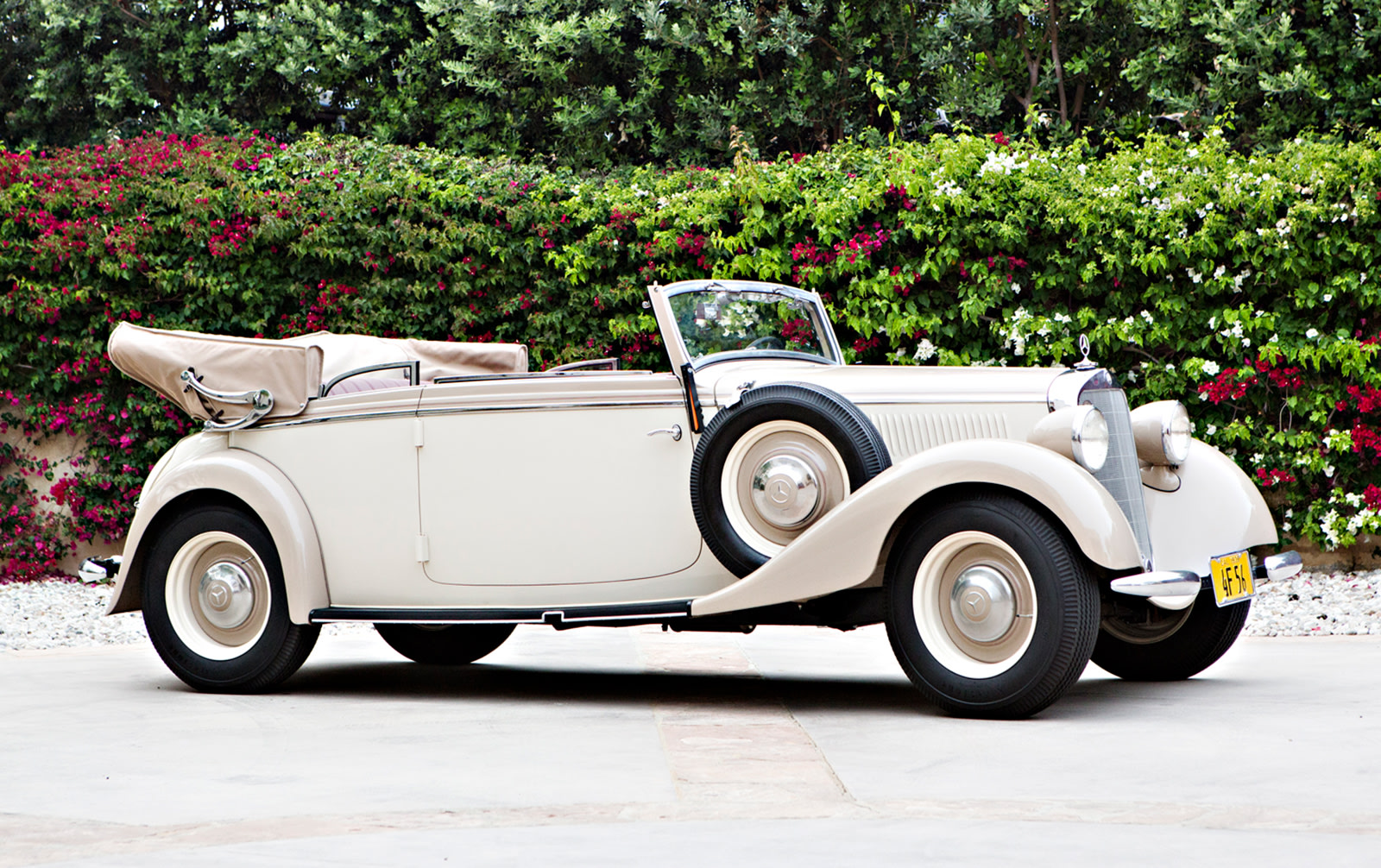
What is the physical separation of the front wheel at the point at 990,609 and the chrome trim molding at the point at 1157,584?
107 millimetres

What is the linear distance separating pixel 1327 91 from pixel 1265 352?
18.8 feet

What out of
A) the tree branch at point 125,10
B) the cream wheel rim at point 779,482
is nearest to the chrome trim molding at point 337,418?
the cream wheel rim at point 779,482

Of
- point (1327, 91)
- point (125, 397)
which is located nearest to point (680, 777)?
point (125, 397)

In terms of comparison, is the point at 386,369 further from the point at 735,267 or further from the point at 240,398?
the point at 735,267

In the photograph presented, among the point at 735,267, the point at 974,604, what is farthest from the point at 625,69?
the point at 974,604

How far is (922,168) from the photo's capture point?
30.6 feet

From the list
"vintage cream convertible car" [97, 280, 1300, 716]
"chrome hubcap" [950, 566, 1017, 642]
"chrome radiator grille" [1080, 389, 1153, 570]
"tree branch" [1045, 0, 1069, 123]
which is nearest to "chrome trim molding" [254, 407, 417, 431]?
"vintage cream convertible car" [97, 280, 1300, 716]

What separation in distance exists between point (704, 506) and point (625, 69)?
11878 millimetres

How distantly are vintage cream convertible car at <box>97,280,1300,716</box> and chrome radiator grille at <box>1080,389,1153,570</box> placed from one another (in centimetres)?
1

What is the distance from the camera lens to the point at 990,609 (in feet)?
15.0

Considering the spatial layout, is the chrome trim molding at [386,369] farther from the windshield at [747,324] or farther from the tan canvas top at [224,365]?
the windshield at [747,324]

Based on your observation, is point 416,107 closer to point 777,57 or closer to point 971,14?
point 777,57

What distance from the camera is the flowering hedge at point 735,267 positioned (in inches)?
346

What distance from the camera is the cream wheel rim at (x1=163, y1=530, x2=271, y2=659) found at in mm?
5914
